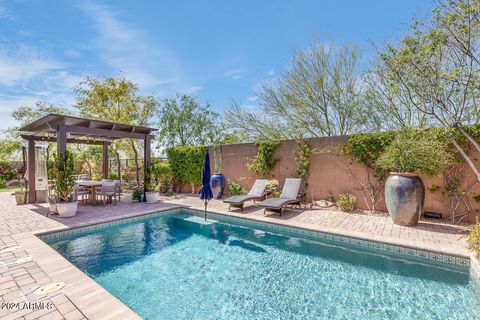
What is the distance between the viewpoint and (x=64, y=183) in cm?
816

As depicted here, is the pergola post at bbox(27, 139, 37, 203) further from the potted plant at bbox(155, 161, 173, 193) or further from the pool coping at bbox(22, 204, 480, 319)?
the pool coping at bbox(22, 204, 480, 319)

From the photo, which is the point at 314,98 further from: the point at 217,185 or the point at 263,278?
the point at 263,278

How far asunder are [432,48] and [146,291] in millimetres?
8617

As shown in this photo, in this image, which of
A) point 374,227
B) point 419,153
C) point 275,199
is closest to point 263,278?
point 374,227

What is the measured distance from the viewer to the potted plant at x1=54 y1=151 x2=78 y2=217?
8.14 m

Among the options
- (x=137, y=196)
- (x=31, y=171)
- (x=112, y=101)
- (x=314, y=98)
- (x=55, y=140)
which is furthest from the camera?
(x=112, y=101)

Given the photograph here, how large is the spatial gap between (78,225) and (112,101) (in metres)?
12.1

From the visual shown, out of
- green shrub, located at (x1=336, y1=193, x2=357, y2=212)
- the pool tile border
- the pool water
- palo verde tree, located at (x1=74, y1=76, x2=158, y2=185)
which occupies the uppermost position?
palo verde tree, located at (x1=74, y1=76, x2=158, y2=185)

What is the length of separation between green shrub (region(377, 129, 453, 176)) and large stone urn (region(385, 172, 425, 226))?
0.37 m

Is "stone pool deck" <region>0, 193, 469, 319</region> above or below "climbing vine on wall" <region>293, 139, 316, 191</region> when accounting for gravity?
below

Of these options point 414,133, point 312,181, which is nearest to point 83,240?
point 312,181

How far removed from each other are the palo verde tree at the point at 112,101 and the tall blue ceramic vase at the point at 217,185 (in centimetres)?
687

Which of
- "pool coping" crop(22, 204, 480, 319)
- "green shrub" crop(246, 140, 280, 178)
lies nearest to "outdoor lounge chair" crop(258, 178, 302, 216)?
"pool coping" crop(22, 204, 480, 319)

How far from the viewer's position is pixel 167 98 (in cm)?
1870
